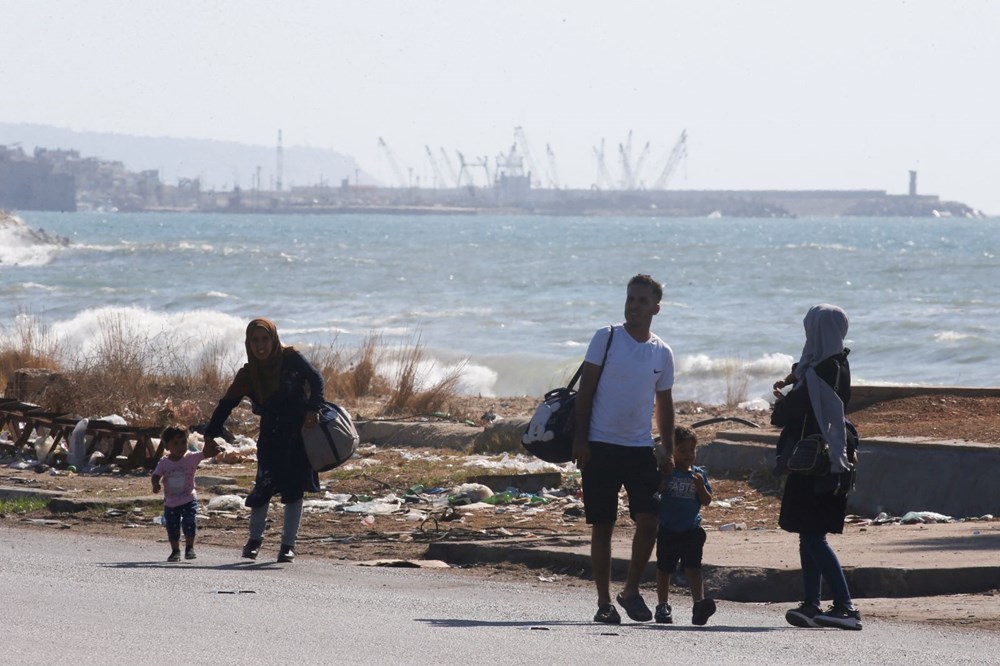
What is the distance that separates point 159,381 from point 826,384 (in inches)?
499

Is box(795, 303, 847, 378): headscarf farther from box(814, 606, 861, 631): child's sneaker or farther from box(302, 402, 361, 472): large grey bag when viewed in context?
box(302, 402, 361, 472): large grey bag

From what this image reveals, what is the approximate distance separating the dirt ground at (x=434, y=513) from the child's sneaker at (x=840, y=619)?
43cm

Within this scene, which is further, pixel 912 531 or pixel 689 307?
pixel 689 307

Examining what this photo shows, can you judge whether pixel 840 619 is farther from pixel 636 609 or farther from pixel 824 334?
pixel 824 334


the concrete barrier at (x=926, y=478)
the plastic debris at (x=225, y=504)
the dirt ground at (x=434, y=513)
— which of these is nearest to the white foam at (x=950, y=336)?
the dirt ground at (x=434, y=513)

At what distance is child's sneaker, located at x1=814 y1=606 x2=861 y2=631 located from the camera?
7160 millimetres

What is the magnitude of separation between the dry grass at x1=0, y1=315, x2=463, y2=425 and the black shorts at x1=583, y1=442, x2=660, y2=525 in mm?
9133

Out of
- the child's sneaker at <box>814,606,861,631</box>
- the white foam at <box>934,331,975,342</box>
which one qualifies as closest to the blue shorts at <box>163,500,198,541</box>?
the child's sneaker at <box>814,606,861,631</box>

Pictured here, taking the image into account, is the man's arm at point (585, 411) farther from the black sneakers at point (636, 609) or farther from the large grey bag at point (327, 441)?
the large grey bag at point (327, 441)

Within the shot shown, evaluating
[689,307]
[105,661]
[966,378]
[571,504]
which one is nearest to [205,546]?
[571,504]

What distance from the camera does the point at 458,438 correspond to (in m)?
15.7

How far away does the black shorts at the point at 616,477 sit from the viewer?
732 cm

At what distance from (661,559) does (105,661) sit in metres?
2.73

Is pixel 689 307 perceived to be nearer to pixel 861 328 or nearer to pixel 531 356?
pixel 861 328
